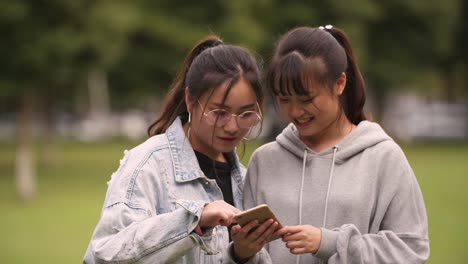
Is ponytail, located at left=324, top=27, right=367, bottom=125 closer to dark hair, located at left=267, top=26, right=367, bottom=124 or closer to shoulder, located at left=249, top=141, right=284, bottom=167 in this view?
dark hair, located at left=267, top=26, right=367, bottom=124

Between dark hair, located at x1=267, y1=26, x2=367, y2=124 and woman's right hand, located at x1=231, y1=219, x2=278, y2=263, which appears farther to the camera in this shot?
dark hair, located at x1=267, y1=26, x2=367, y2=124

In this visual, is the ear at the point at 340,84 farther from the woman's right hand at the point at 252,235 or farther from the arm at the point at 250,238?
the woman's right hand at the point at 252,235

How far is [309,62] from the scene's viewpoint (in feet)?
11.2

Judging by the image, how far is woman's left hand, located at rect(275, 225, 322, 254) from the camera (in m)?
3.20

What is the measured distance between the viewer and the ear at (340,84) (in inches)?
137

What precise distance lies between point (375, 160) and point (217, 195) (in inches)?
26.4

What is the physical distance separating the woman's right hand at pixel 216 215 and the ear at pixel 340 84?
0.72 meters

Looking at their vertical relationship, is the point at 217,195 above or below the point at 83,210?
above

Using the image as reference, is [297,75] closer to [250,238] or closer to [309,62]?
[309,62]

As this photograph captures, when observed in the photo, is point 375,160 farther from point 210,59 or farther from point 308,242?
point 210,59

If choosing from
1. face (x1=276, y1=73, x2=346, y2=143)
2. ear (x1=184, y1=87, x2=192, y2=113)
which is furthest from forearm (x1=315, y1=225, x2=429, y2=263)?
ear (x1=184, y1=87, x2=192, y2=113)

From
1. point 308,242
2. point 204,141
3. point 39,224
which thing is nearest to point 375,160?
point 308,242

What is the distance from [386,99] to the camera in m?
38.1

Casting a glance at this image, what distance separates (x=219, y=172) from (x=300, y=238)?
621mm
